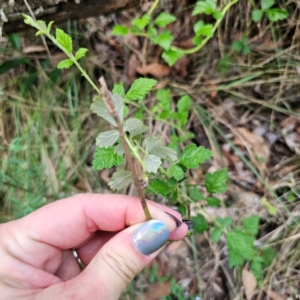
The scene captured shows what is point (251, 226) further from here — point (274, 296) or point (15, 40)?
point (15, 40)

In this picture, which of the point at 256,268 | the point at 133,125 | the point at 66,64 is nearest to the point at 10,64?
the point at 66,64

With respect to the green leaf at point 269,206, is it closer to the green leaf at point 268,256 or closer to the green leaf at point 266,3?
the green leaf at point 268,256

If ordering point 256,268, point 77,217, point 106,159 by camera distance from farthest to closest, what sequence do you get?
point 256,268
point 77,217
point 106,159

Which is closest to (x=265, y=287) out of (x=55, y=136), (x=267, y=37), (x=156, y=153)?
(x=156, y=153)

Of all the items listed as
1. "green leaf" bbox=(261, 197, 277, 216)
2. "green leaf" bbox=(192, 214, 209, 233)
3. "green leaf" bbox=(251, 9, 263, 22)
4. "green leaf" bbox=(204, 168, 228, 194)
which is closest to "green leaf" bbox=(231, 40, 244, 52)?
"green leaf" bbox=(251, 9, 263, 22)

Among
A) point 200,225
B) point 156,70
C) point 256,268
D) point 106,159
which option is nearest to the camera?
point 106,159

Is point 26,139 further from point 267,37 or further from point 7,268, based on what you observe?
point 267,37
